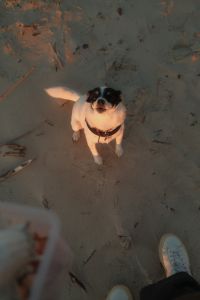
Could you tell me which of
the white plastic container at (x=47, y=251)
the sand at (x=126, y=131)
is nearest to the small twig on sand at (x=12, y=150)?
the sand at (x=126, y=131)

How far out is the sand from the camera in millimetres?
2691

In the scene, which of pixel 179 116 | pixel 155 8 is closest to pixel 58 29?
pixel 155 8

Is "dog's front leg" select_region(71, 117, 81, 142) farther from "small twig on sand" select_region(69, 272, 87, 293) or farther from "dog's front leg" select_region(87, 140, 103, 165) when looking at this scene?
"small twig on sand" select_region(69, 272, 87, 293)

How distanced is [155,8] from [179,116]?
1194 millimetres

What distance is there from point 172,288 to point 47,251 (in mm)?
1338

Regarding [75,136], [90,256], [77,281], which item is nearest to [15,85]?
[75,136]

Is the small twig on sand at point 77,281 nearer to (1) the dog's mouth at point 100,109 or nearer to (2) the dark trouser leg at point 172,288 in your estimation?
(2) the dark trouser leg at point 172,288

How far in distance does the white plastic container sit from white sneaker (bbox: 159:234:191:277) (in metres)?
1.52

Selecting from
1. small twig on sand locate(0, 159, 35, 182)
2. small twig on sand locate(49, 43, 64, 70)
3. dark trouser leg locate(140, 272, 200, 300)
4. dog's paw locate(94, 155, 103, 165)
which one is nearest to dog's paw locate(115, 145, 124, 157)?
dog's paw locate(94, 155, 103, 165)

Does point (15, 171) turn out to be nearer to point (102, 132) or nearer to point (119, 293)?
point (102, 132)

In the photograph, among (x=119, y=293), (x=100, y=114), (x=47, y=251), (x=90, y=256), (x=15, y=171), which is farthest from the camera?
(x=15, y=171)

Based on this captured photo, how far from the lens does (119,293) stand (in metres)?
2.47

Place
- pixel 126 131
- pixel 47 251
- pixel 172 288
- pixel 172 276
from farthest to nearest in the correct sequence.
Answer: pixel 126 131, pixel 172 276, pixel 172 288, pixel 47 251

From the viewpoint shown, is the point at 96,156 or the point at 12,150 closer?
the point at 96,156
